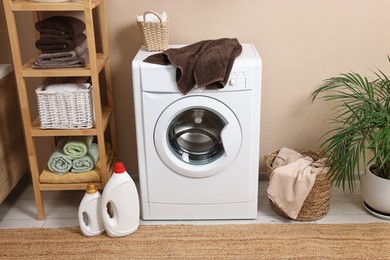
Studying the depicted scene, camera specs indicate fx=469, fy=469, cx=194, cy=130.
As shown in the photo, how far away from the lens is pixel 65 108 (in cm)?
217

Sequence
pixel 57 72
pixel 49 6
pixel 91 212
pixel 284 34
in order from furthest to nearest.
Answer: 1. pixel 284 34
2. pixel 91 212
3. pixel 57 72
4. pixel 49 6

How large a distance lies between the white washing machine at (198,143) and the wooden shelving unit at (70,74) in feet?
0.61

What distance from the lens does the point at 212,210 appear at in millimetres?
2344

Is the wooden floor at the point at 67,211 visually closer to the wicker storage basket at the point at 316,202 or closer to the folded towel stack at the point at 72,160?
the wicker storage basket at the point at 316,202

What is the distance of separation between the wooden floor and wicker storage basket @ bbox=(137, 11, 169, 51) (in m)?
0.88

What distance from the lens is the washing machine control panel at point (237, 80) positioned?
2084mm

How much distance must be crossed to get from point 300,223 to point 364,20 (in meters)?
1.10

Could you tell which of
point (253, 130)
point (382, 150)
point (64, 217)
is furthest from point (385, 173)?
point (64, 217)

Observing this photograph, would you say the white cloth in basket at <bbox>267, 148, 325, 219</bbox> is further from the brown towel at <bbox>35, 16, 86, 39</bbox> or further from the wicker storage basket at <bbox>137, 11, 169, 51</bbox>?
the brown towel at <bbox>35, 16, 86, 39</bbox>

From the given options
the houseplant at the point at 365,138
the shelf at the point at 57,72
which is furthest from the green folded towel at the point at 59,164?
the houseplant at the point at 365,138

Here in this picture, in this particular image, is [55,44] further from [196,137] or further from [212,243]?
[212,243]

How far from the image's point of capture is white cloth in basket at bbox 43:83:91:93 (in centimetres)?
215

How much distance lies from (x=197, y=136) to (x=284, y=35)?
72 centimetres

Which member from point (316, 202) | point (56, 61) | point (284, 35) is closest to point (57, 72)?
point (56, 61)
